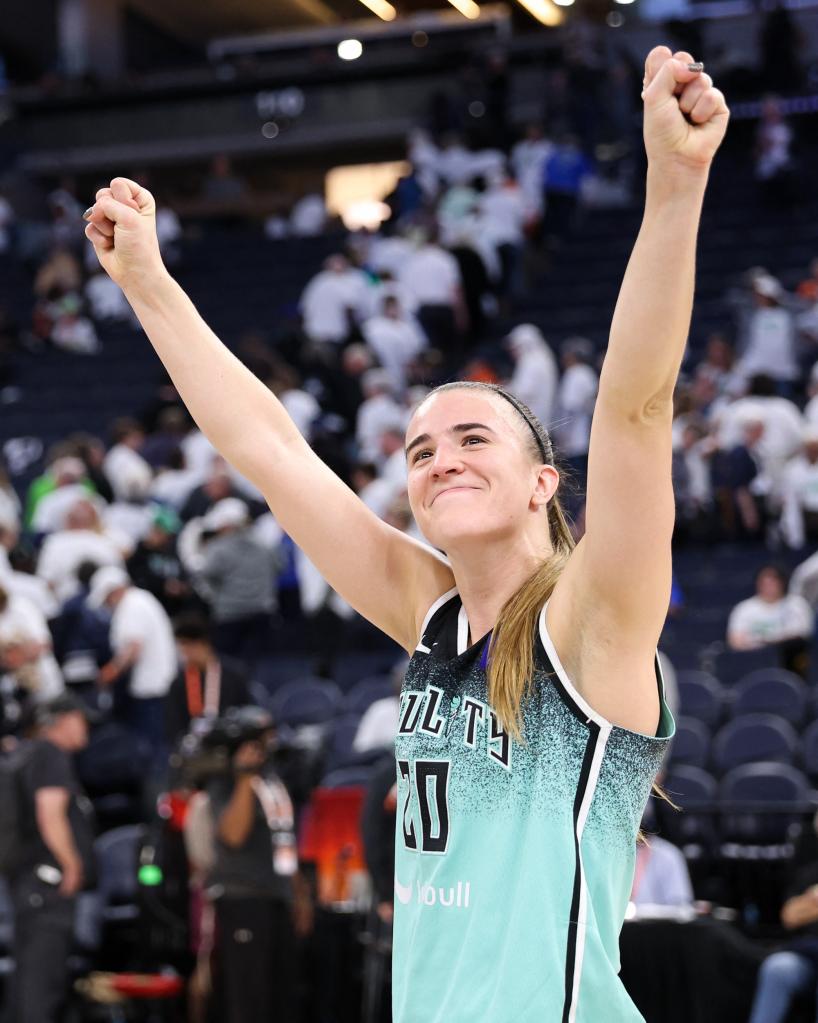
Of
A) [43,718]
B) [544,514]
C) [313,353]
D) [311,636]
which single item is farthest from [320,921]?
[313,353]

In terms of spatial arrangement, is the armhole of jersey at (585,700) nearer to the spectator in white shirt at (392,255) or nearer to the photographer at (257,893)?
the photographer at (257,893)

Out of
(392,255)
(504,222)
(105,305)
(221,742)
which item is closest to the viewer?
(221,742)

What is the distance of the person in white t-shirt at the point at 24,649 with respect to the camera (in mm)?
10078

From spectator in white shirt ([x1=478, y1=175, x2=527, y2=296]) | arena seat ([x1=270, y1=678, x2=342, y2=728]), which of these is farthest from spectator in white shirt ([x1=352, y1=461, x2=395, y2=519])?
spectator in white shirt ([x1=478, y1=175, x2=527, y2=296])

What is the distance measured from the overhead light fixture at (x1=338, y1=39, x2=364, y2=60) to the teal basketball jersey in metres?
23.1

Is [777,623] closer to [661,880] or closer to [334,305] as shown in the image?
[661,880]

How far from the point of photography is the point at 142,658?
10711 millimetres

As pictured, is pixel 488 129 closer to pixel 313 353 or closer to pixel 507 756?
pixel 313 353

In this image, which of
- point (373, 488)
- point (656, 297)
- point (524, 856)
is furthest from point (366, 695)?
point (656, 297)

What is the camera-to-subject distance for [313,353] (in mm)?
16016

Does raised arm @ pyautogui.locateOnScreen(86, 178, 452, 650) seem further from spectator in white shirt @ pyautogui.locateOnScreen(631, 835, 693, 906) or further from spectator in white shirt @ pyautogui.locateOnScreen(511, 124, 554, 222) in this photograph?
spectator in white shirt @ pyautogui.locateOnScreen(511, 124, 554, 222)

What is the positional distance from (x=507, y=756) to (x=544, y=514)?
41 cm

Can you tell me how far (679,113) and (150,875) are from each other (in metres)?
7.14

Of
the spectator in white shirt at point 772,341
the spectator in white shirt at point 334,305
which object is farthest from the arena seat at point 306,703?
the spectator in white shirt at point 334,305
